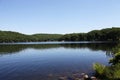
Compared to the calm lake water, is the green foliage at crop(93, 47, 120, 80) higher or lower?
higher

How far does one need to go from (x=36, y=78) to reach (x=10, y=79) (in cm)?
423

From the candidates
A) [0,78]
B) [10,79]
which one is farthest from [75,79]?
[0,78]

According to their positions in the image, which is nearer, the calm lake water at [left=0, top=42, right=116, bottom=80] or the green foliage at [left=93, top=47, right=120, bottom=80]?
the green foliage at [left=93, top=47, right=120, bottom=80]

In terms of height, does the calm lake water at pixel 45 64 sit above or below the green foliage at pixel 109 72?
below

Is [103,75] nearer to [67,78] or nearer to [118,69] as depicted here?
[118,69]

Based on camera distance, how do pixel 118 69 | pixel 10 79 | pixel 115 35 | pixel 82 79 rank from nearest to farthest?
pixel 118 69 → pixel 82 79 → pixel 10 79 → pixel 115 35

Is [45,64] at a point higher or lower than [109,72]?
lower

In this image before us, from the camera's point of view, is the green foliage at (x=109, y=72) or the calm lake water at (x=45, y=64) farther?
the calm lake water at (x=45, y=64)

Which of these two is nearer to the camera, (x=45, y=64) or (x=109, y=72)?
(x=109, y=72)

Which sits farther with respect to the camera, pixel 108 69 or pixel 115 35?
pixel 115 35

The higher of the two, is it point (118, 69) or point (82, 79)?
point (118, 69)

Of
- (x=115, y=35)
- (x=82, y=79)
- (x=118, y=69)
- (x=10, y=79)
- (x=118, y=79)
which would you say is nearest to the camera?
(x=118, y=79)

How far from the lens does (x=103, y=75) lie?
26922 mm

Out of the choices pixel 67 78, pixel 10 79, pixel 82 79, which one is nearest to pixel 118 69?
pixel 82 79
